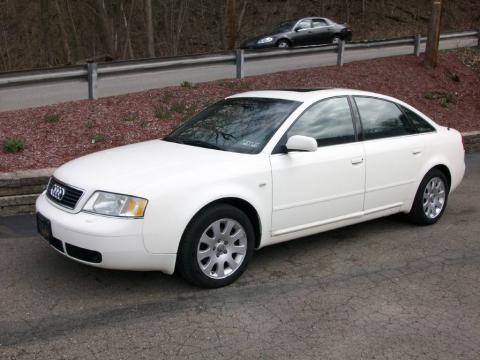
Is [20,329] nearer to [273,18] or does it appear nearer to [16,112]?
[16,112]

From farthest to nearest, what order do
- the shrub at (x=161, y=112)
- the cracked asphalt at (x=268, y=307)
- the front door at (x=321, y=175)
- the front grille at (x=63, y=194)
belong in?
the shrub at (x=161, y=112), the front door at (x=321, y=175), the front grille at (x=63, y=194), the cracked asphalt at (x=268, y=307)

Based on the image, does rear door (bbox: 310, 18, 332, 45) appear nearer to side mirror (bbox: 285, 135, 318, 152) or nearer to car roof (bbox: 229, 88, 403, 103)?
car roof (bbox: 229, 88, 403, 103)

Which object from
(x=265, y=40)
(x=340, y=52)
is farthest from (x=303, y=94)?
(x=265, y=40)

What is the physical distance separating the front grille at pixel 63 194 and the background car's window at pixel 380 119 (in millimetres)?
2727

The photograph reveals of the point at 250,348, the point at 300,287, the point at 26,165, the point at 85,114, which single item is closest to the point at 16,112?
the point at 85,114

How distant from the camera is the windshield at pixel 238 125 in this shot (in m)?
4.85

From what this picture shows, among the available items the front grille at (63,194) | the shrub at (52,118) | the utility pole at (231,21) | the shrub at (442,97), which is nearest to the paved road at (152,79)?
the shrub at (52,118)

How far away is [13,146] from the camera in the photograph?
7.78 meters

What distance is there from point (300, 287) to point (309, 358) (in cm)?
109

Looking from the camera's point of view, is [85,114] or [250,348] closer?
[250,348]

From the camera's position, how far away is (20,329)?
3.74 m

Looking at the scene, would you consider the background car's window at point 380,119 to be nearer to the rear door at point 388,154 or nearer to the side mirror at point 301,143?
the rear door at point 388,154

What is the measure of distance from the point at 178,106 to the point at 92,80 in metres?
1.56

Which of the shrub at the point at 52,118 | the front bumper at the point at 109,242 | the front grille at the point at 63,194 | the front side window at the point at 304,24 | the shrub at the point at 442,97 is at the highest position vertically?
the front side window at the point at 304,24
